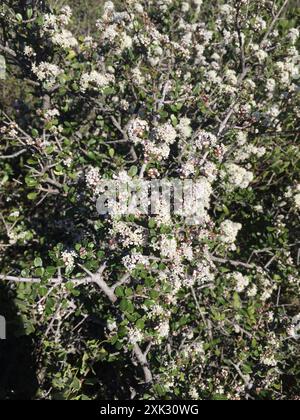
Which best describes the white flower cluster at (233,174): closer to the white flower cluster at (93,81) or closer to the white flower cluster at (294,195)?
the white flower cluster at (294,195)

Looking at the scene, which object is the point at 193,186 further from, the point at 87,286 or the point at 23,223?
the point at 23,223

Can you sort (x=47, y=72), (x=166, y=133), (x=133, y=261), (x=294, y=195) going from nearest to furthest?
(x=133, y=261), (x=166, y=133), (x=47, y=72), (x=294, y=195)

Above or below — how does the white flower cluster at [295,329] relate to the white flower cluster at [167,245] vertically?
below

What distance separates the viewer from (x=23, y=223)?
4.14 metres

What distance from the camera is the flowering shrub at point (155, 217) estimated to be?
2949 millimetres

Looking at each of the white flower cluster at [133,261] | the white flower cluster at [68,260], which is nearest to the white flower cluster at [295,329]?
the white flower cluster at [133,261]

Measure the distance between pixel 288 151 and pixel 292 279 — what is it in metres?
1.41

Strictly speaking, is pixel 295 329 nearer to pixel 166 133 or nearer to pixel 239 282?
pixel 239 282

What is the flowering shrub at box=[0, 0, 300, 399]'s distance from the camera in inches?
116

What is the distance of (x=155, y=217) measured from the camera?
9.13 ft

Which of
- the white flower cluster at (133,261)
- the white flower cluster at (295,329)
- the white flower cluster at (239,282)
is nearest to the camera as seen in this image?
the white flower cluster at (133,261)

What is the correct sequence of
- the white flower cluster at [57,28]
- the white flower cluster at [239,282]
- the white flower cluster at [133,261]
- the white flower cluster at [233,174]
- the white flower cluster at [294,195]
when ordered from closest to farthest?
the white flower cluster at [133,261] < the white flower cluster at [57,28] < the white flower cluster at [239,282] < the white flower cluster at [233,174] < the white flower cluster at [294,195]

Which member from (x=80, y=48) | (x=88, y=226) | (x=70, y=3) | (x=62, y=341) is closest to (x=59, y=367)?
(x=62, y=341)

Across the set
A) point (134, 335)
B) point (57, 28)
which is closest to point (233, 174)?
point (134, 335)
